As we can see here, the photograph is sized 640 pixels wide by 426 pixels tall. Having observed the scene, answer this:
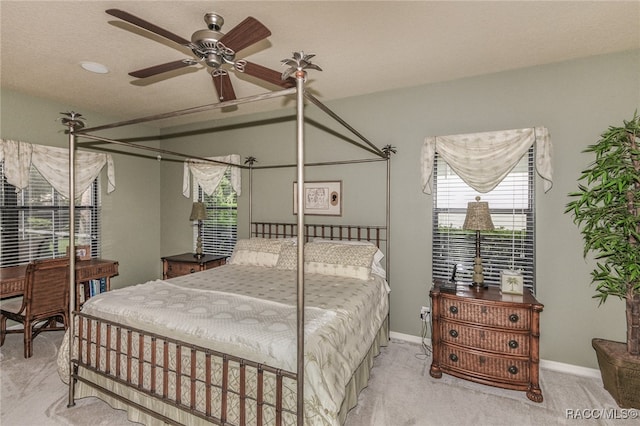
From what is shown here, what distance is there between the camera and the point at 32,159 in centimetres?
377

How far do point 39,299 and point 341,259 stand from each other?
3050mm

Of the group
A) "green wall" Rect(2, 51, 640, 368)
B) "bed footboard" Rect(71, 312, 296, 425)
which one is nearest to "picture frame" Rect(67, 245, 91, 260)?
"green wall" Rect(2, 51, 640, 368)

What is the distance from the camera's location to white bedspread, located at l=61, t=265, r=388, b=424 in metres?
1.64

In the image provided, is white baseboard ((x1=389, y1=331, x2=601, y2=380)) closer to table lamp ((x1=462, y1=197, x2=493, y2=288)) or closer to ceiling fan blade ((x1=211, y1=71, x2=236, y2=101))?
table lamp ((x1=462, y1=197, x2=493, y2=288))

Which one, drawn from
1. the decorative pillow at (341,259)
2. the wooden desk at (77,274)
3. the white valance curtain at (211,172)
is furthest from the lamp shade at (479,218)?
the wooden desk at (77,274)

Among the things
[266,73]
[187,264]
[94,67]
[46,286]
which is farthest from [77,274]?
[266,73]

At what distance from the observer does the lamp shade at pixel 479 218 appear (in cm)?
269

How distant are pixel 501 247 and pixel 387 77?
206 cm

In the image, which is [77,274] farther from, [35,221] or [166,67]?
[166,67]

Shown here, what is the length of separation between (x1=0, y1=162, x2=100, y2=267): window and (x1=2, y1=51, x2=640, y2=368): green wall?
396mm

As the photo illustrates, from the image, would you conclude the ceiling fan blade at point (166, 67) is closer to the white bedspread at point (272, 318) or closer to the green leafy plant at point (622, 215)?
the white bedspread at point (272, 318)

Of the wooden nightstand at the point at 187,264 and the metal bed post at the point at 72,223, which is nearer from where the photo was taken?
the metal bed post at the point at 72,223

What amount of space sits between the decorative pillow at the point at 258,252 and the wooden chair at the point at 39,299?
172 centimetres

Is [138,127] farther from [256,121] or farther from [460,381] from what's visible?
[460,381]
